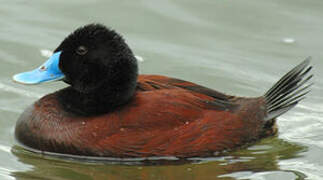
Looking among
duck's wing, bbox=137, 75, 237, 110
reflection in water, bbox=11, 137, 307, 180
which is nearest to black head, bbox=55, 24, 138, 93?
duck's wing, bbox=137, 75, 237, 110

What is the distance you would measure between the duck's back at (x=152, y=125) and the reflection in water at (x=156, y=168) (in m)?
0.08

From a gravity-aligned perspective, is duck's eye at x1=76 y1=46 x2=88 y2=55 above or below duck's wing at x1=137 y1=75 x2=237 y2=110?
above

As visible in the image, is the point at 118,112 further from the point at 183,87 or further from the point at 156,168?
the point at 183,87

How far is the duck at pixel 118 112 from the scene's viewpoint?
6074 mm

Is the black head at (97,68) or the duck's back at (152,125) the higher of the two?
the black head at (97,68)

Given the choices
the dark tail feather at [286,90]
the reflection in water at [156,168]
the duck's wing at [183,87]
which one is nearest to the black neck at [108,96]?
the duck's wing at [183,87]

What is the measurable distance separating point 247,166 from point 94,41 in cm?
152

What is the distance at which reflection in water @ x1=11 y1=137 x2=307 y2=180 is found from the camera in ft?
19.7

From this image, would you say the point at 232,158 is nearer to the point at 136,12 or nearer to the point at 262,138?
the point at 262,138

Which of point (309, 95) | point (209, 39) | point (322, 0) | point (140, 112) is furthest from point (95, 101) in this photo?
point (322, 0)

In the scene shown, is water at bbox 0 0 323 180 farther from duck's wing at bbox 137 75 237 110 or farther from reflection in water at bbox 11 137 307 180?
duck's wing at bbox 137 75 237 110

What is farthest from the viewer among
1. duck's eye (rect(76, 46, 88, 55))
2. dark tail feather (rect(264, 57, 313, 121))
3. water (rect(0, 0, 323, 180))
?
dark tail feather (rect(264, 57, 313, 121))

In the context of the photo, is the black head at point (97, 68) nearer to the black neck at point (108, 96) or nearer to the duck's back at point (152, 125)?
the black neck at point (108, 96)

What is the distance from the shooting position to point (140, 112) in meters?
6.11
